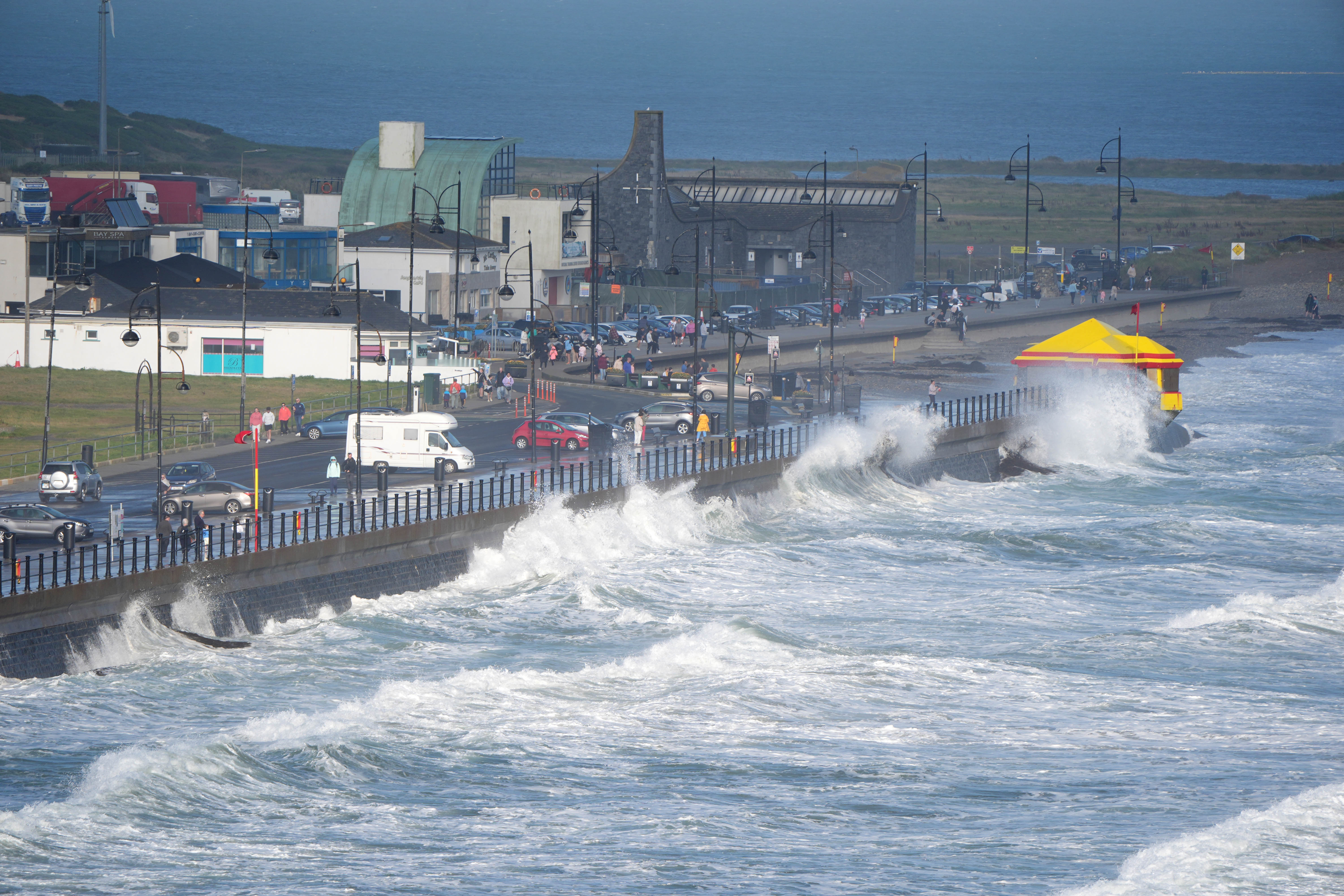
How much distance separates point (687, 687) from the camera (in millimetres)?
33625

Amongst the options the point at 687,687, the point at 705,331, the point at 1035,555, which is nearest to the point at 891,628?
the point at 687,687

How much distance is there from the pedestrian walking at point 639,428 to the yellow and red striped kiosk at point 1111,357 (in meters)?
22.0

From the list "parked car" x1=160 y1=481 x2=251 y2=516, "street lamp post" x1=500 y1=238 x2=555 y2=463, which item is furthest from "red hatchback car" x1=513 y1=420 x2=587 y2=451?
"parked car" x1=160 y1=481 x2=251 y2=516

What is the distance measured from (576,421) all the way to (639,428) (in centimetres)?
202

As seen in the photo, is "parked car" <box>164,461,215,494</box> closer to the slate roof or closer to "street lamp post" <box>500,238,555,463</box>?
"street lamp post" <box>500,238,555,463</box>

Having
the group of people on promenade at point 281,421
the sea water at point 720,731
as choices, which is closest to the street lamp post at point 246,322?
the group of people on promenade at point 281,421

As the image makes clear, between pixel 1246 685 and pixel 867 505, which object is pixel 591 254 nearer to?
pixel 867 505

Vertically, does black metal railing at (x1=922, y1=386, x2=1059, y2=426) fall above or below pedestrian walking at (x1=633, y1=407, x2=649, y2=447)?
above

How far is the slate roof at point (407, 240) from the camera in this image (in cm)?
8825

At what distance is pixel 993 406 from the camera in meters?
72.4

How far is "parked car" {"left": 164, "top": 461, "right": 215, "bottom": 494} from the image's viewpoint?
4409 cm

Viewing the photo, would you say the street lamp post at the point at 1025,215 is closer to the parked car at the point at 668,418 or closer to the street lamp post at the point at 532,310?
the street lamp post at the point at 532,310

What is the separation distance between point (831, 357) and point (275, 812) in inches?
1852

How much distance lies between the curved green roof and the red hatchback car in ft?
153
